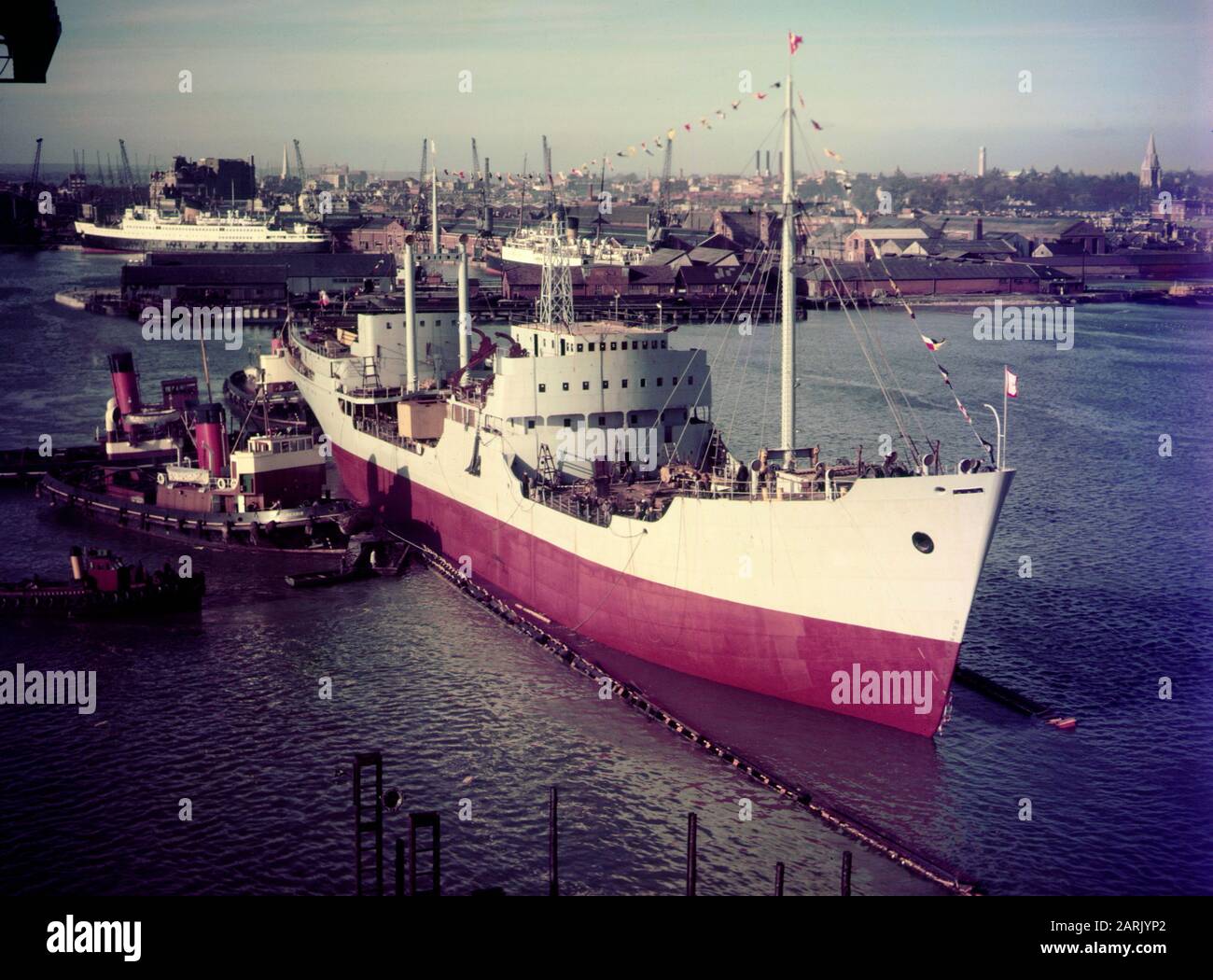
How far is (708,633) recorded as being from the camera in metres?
16.1

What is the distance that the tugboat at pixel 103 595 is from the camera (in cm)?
1883

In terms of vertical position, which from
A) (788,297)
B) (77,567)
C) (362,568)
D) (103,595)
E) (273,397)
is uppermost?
(788,297)

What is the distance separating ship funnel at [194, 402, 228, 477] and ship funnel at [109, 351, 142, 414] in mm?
5122

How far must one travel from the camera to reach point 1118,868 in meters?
11.8

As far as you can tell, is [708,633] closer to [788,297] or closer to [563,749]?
[563,749]

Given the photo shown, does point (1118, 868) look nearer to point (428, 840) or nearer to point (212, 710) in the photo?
point (428, 840)

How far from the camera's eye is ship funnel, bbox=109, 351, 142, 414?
92.8ft

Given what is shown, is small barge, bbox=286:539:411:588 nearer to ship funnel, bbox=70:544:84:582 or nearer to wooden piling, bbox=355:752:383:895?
ship funnel, bbox=70:544:84:582

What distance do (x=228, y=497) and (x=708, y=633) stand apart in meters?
11.5

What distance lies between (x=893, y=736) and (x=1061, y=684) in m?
2.94

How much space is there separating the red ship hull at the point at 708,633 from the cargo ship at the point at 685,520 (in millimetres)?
26

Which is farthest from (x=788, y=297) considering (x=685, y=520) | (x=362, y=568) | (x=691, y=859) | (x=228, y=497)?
(x=228, y=497)

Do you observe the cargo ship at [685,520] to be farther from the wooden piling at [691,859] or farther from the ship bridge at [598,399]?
the wooden piling at [691,859]
